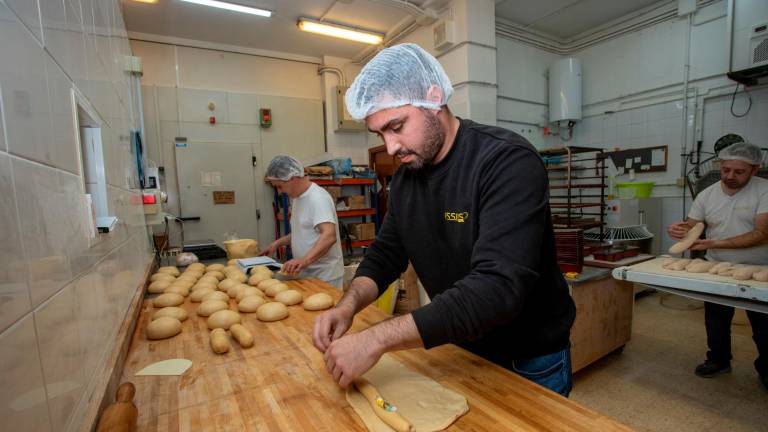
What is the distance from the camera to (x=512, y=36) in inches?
167

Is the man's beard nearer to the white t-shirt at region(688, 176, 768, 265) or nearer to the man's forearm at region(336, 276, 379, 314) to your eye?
the man's forearm at region(336, 276, 379, 314)

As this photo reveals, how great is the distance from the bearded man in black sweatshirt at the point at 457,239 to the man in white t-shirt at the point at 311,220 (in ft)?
3.72

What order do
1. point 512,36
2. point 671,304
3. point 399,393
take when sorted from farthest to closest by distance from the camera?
point 512,36 < point 671,304 < point 399,393

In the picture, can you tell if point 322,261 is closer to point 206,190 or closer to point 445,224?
point 445,224

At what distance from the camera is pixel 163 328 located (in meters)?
1.27

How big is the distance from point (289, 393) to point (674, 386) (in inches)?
111

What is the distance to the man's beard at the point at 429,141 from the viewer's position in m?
1.04

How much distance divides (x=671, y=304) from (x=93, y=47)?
5.15 metres

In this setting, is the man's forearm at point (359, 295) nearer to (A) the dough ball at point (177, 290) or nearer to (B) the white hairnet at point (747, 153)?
(A) the dough ball at point (177, 290)

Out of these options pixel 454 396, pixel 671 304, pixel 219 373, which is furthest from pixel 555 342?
pixel 671 304

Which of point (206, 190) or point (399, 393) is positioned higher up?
point (206, 190)

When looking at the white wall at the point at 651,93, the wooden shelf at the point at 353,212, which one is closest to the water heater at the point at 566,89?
the white wall at the point at 651,93

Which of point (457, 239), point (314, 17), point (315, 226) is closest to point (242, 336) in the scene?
point (457, 239)

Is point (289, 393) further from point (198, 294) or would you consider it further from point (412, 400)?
point (198, 294)
